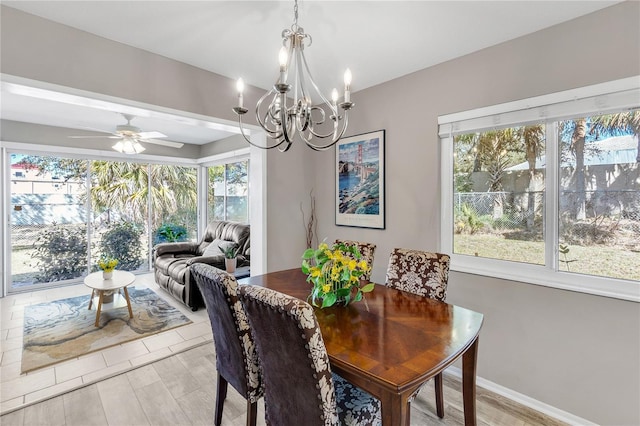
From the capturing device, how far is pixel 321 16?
6.15 ft

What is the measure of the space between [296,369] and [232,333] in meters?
0.53

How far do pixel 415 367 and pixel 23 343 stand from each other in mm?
3714

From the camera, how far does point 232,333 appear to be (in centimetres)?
154

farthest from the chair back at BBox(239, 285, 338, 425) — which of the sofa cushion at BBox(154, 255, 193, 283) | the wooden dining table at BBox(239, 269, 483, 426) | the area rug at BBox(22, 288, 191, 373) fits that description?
the sofa cushion at BBox(154, 255, 193, 283)

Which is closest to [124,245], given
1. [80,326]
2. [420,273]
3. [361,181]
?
[80,326]

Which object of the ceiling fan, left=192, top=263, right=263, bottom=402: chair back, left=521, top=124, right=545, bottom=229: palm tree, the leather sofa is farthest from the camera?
the leather sofa

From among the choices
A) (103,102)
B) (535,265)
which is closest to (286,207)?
(103,102)

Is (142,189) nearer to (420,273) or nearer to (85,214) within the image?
(85,214)

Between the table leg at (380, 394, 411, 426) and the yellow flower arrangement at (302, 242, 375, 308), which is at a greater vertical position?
the yellow flower arrangement at (302, 242, 375, 308)

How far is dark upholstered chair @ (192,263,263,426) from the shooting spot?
146cm

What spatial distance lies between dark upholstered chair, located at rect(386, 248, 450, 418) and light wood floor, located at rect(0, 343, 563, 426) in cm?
27

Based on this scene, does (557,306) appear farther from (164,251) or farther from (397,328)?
(164,251)

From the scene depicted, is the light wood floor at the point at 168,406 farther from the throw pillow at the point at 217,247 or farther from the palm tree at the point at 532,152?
the throw pillow at the point at 217,247

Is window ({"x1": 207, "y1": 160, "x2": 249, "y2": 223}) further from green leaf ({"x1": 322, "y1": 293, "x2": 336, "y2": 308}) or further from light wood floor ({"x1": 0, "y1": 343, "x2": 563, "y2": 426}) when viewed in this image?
green leaf ({"x1": 322, "y1": 293, "x2": 336, "y2": 308})
